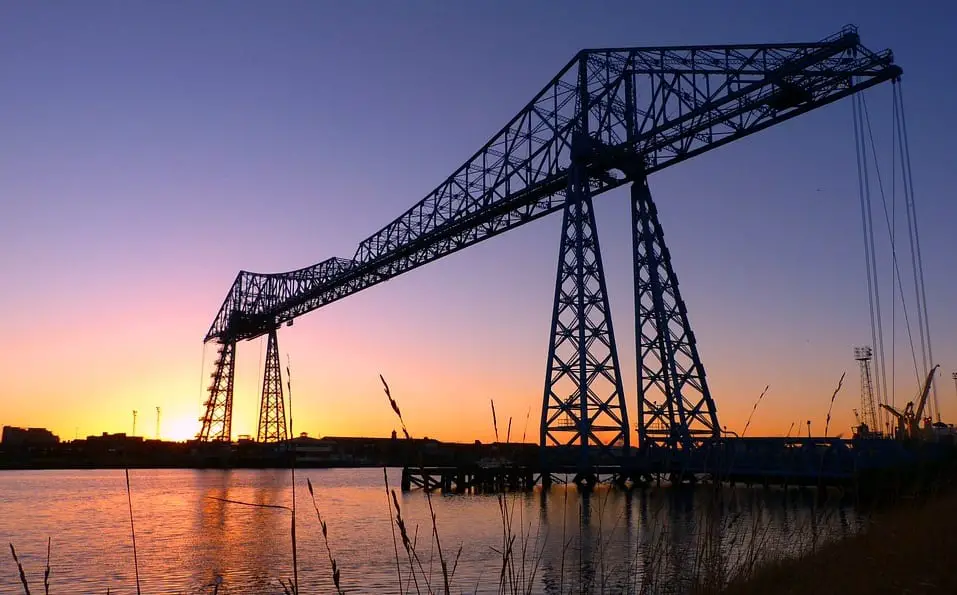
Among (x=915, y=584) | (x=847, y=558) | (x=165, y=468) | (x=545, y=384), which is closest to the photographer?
(x=915, y=584)

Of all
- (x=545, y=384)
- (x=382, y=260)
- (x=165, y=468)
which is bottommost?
(x=165, y=468)

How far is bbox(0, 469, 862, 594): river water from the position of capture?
12.9m

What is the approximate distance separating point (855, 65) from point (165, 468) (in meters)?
112

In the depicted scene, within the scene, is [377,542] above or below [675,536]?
below

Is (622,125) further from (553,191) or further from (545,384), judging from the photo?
(545,384)

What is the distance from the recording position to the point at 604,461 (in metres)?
40.8

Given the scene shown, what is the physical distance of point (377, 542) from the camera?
26594 millimetres

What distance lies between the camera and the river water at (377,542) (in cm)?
1294

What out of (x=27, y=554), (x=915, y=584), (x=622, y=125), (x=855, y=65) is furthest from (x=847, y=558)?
(x=622, y=125)

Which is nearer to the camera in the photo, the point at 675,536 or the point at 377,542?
the point at 675,536

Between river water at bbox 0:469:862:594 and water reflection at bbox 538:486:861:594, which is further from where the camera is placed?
river water at bbox 0:469:862:594

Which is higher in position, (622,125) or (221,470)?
(622,125)

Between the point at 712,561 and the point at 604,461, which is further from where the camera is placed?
the point at 604,461

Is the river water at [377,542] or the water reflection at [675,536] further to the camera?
the river water at [377,542]
